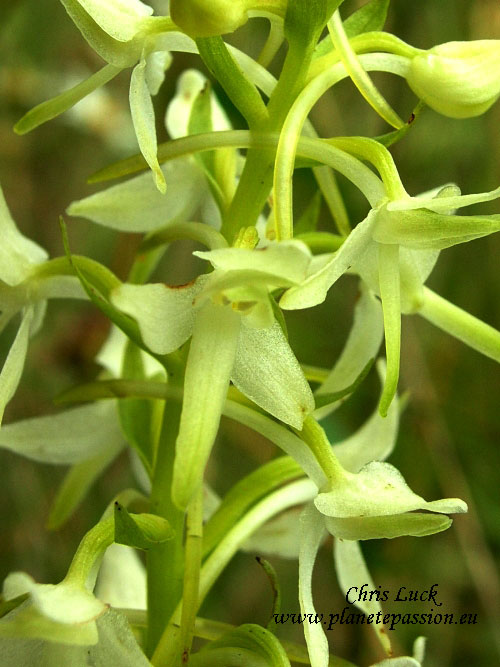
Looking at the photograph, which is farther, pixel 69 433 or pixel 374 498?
pixel 69 433

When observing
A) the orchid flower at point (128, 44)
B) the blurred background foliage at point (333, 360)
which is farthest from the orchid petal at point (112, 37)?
the blurred background foliage at point (333, 360)

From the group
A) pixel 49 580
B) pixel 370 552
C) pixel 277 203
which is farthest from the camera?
pixel 49 580

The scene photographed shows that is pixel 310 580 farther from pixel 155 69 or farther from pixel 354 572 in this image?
pixel 155 69

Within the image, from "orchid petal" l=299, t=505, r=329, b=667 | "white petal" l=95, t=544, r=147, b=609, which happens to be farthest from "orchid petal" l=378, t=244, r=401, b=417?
"white petal" l=95, t=544, r=147, b=609

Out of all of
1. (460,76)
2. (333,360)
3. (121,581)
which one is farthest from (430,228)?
(333,360)

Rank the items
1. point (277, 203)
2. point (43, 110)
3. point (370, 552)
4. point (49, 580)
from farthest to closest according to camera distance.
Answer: point (49, 580) → point (370, 552) → point (43, 110) → point (277, 203)

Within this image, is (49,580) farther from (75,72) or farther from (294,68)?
(294,68)

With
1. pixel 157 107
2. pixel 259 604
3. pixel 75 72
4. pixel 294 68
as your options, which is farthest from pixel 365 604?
pixel 75 72

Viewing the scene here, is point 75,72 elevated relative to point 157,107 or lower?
elevated
